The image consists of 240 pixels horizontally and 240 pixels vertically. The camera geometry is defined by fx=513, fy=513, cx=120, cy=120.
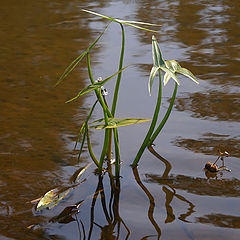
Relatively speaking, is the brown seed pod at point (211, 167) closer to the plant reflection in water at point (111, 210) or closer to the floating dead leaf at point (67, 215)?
the plant reflection in water at point (111, 210)

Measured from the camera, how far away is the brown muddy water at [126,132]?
4.15 feet

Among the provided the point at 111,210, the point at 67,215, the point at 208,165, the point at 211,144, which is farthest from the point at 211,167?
the point at 67,215

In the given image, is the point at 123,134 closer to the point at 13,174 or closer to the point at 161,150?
the point at 161,150

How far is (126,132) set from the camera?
1754 millimetres

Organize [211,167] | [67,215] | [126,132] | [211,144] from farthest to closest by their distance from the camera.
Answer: [126,132] < [211,144] < [211,167] < [67,215]

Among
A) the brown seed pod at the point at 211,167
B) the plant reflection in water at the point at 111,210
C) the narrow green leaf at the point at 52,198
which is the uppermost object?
the brown seed pod at the point at 211,167

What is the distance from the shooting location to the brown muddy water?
127 centimetres

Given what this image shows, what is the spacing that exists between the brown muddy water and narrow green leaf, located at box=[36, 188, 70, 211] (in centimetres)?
1

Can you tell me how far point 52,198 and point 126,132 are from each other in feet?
1.59

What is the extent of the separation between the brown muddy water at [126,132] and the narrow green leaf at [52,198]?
0.05ft

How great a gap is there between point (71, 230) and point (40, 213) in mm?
113

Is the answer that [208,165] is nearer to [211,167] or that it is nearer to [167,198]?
[211,167]

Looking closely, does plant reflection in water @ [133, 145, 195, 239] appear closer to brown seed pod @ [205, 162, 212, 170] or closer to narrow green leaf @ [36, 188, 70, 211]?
brown seed pod @ [205, 162, 212, 170]

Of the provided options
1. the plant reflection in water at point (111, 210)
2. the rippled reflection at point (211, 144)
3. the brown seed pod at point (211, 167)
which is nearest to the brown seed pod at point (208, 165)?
the brown seed pod at point (211, 167)
